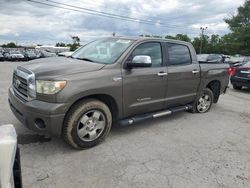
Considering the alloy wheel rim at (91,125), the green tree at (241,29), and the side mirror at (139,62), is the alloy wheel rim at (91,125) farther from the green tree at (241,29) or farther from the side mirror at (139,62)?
the green tree at (241,29)

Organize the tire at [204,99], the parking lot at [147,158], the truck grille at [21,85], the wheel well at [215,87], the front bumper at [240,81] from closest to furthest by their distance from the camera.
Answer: the parking lot at [147,158]
the truck grille at [21,85]
the tire at [204,99]
the wheel well at [215,87]
the front bumper at [240,81]

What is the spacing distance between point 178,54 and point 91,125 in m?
2.52

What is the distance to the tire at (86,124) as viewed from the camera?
Result: 11.5 feet

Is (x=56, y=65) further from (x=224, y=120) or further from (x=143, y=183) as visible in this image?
(x=224, y=120)

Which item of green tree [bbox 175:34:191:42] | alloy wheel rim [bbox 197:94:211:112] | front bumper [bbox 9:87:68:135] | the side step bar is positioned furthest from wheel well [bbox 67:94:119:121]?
green tree [bbox 175:34:191:42]

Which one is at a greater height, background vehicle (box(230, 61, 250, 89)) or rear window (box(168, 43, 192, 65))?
rear window (box(168, 43, 192, 65))

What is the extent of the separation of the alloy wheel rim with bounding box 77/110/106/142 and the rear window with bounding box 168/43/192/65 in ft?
6.33

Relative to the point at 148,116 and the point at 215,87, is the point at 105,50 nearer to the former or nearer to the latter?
the point at 148,116

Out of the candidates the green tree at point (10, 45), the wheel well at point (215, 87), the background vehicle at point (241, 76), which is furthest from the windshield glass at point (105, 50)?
the green tree at point (10, 45)

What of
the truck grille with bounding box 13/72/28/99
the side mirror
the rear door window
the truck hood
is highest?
the rear door window

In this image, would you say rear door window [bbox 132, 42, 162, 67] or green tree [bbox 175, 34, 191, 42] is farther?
green tree [bbox 175, 34, 191, 42]

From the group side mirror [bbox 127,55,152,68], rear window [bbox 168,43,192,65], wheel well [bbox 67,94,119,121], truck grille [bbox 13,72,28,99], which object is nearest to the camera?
truck grille [bbox 13,72,28,99]

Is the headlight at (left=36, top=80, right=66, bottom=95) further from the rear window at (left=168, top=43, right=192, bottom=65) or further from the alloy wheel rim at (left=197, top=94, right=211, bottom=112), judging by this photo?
the alloy wheel rim at (left=197, top=94, right=211, bottom=112)

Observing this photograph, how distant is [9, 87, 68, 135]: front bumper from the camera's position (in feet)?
10.7
